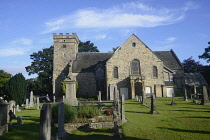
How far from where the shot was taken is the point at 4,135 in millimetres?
9391

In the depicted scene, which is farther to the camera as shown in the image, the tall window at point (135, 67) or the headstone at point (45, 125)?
the tall window at point (135, 67)

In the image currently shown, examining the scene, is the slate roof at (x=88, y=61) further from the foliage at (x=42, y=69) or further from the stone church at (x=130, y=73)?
the foliage at (x=42, y=69)

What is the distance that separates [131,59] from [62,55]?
634 inches

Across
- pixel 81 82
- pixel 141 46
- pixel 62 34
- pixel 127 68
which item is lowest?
pixel 81 82

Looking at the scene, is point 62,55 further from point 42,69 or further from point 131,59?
point 42,69

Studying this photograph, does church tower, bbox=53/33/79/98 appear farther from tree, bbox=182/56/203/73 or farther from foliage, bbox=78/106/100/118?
tree, bbox=182/56/203/73

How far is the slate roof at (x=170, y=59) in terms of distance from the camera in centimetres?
3591

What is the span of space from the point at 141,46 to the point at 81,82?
13532 mm

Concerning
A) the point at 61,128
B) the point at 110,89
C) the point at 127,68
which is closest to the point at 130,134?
the point at 61,128

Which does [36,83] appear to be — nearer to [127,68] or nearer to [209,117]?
[127,68]

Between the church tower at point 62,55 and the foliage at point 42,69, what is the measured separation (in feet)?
38.0

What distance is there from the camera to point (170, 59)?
3781 centimetres

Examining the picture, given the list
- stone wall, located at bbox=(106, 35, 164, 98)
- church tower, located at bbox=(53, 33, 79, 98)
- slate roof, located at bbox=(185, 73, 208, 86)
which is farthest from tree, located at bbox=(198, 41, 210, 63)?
church tower, located at bbox=(53, 33, 79, 98)

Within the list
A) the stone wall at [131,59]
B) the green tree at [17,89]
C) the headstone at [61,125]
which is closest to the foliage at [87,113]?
the headstone at [61,125]
